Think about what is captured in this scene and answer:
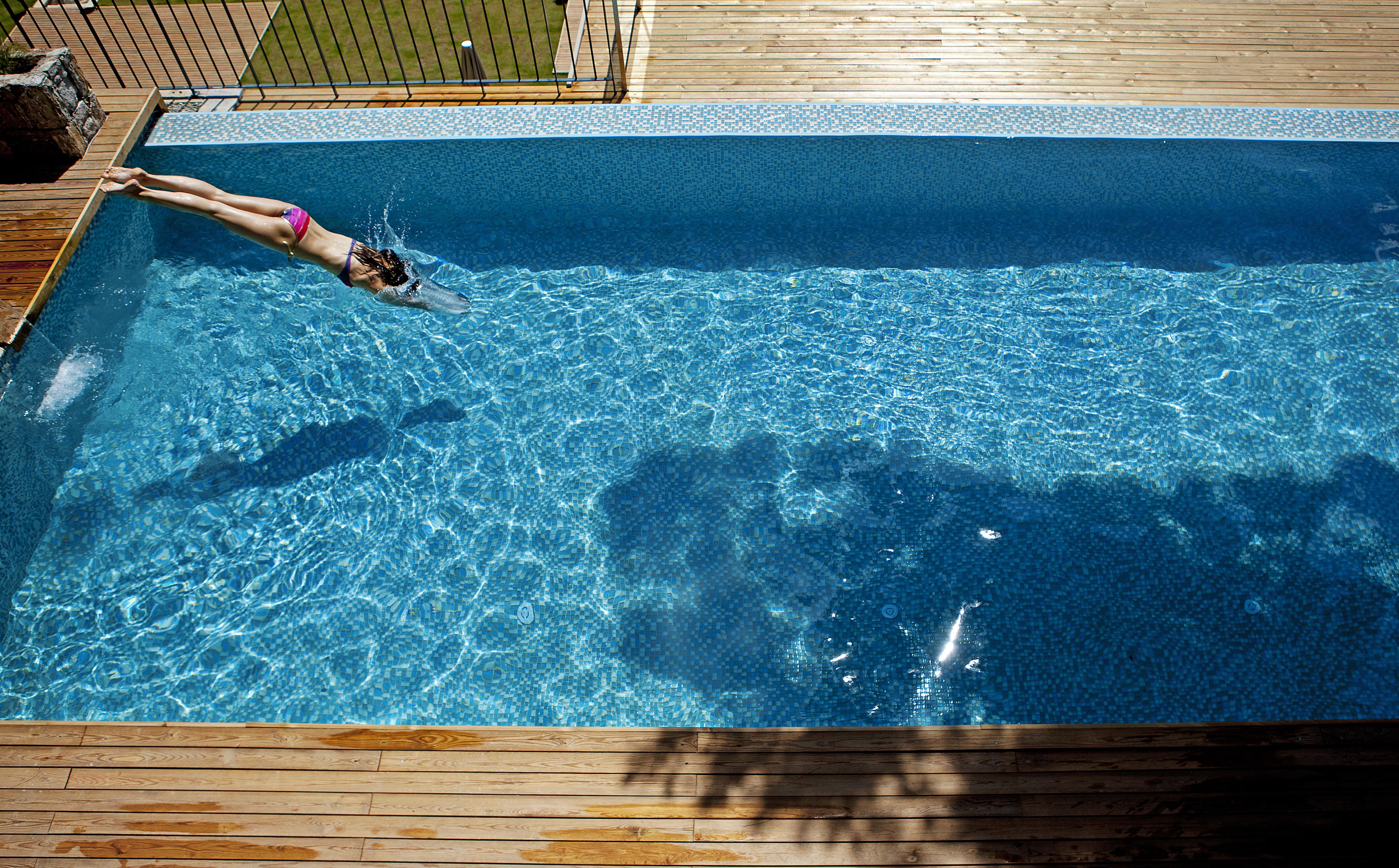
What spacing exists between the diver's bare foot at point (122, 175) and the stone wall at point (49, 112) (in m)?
1.87

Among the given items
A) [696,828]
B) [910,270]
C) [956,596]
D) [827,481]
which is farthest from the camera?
[910,270]

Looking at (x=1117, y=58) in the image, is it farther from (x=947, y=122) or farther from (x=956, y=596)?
(x=956, y=596)

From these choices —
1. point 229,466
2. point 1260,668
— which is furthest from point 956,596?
point 229,466

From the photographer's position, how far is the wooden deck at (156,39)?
6.64m

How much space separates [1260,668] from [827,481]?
2.32m

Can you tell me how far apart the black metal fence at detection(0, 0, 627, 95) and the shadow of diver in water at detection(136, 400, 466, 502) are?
9.68ft

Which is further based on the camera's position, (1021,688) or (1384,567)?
(1384,567)

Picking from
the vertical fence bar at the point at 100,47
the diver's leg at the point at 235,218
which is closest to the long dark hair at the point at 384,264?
the diver's leg at the point at 235,218

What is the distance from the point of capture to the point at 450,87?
257 inches

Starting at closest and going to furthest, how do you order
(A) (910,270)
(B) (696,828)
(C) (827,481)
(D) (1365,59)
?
(B) (696,828) → (C) (827,481) → (A) (910,270) → (D) (1365,59)

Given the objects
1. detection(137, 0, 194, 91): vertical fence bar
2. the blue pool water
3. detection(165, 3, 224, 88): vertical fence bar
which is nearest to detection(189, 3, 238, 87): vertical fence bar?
detection(165, 3, 224, 88): vertical fence bar

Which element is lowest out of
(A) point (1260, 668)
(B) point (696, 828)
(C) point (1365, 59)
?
(A) point (1260, 668)

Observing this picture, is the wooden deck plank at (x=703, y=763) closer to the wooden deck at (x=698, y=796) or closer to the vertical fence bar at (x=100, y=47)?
the wooden deck at (x=698, y=796)

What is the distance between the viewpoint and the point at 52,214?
215 inches
